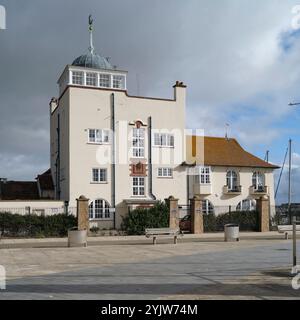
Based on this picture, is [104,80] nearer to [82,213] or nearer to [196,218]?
[82,213]

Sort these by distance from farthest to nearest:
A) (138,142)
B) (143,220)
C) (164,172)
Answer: (164,172) → (138,142) → (143,220)

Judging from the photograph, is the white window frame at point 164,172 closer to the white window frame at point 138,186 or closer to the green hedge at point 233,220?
the white window frame at point 138,186

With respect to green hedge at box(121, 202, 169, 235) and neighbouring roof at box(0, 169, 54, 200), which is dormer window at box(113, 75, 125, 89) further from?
green hedge at box(121, 202, 169, 235)

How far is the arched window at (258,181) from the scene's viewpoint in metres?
48.6

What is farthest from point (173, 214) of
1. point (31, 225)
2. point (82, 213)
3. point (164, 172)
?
point (31, 225)

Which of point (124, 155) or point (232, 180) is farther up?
point (124, 155)

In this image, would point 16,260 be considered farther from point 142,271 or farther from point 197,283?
point 197,283

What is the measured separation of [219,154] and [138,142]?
9.24m

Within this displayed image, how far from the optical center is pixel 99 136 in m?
42.3

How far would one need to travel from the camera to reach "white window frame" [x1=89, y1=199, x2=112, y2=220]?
41.4 meters
